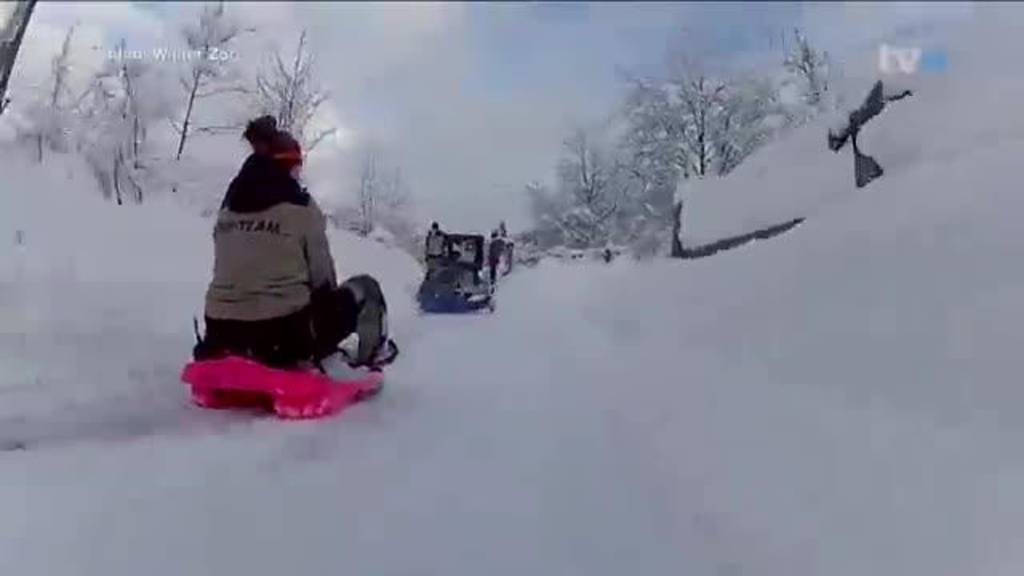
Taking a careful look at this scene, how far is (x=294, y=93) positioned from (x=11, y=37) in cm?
125

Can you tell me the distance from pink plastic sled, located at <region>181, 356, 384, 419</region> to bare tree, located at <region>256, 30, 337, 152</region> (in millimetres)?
1168

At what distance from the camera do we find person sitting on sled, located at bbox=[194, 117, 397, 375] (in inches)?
140

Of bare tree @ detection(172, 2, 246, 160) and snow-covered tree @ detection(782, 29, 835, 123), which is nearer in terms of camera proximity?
bare tree @ detection(172, 2, 246, 160)

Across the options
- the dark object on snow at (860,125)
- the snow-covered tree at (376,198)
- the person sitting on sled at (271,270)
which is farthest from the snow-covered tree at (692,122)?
the person sitting on sled at (271,270)

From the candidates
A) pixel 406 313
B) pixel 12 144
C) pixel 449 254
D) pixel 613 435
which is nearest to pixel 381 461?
pixel 613 435

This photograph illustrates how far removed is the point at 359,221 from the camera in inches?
211

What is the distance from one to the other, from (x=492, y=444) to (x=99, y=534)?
3.93 ft

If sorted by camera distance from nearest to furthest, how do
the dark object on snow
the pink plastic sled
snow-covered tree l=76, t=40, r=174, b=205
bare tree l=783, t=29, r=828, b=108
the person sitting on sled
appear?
the pink plastic sled < the person sitting on sled < snow-covered tree l=76, t=40, r=174, b=205 < the dark object on snow < bare tree l=783, t=29, r=828, b=108

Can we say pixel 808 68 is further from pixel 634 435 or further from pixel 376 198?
pixel 634 435

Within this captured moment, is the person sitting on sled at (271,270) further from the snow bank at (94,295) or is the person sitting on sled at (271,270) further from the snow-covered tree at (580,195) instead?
the snow-covered tree at (580,195)

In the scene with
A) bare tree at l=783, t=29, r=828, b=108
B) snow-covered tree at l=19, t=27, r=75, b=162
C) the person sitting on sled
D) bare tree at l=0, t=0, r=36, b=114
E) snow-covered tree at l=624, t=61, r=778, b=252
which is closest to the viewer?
the person sitting on sled

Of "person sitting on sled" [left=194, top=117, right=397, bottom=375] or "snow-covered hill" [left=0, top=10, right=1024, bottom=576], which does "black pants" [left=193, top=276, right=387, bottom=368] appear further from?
"snow-covered hill" [left=0, top=10, right=1024, bottom=576]

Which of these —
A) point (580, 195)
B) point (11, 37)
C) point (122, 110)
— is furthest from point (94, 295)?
point (580, 195)

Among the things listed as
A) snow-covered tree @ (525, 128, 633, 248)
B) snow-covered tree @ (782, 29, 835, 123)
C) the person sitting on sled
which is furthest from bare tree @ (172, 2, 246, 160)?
snow-covered tree @ (782, 29, 835, 123)
